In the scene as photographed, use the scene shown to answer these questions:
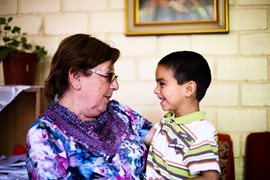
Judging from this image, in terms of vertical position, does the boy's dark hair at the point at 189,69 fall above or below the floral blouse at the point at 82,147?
above

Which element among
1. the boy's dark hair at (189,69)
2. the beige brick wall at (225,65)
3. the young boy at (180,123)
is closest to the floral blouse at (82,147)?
the young boy at (180,123)

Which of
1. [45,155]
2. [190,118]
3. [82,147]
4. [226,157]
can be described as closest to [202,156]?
[190,118]

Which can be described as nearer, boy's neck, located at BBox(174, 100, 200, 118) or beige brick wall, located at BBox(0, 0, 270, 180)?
boy's neck, located at BBox(174, 100, 200, 118)

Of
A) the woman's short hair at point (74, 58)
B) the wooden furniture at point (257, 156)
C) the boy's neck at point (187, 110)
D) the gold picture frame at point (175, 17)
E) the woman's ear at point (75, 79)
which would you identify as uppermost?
the gold picture frame at point (175, 17)

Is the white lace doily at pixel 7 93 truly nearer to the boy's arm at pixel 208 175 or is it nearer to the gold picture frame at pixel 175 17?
the gold picture frame at pixel 175 17

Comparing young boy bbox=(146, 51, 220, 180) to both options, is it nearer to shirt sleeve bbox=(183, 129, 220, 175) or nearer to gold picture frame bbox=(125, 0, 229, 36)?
shirt sleeve bbox=(183, 129, 220, 175)

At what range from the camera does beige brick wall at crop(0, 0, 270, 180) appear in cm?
210

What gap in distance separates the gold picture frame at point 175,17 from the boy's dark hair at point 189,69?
2.57ft

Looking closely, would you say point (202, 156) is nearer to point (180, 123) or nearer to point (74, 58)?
point (180, 123)

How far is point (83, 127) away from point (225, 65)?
1.14 meters

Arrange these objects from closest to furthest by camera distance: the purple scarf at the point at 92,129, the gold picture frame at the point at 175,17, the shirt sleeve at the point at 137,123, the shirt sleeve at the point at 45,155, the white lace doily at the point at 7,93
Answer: the shirt sleeve at the point at 45,155
the purple scarf at the point at 92,129
the shirt sleeve at the point at 137,123
the white lace doily at the point at 7,93
the gold picture frame at the point at 175,17

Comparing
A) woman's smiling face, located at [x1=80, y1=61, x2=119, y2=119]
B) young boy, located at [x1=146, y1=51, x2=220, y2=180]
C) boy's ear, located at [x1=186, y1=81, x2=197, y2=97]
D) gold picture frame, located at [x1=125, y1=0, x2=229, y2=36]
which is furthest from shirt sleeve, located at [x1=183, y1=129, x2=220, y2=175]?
gold picture frame, located at [x1=125, y1=0, x2=229, y2=36]

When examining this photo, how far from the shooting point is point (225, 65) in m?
2.12

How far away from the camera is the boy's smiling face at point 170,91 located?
1343mm
